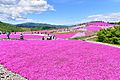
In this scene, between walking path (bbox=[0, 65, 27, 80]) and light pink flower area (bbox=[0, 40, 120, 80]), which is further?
walking path (bbox=[0, 65, 27, 80])

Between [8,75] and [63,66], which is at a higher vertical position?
[63,66]

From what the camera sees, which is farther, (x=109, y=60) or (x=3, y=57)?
(x=3, y=57)

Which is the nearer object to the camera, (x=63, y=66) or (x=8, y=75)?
(x=8, y=75)

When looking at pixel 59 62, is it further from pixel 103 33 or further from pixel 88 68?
pixel 103 33

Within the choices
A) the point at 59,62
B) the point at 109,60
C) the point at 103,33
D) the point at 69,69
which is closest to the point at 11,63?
the point at 59,62

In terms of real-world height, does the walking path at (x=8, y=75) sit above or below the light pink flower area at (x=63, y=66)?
below

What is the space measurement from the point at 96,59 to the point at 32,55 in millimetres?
6668

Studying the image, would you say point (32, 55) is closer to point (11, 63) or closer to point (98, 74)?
point (11, 63)

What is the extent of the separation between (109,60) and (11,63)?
28.3 ft

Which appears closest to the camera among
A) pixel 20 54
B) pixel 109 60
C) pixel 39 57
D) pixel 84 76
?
pixel 84 76

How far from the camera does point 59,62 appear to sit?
2480cm

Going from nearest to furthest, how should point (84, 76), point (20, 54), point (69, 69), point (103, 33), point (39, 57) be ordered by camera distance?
point (84, 76), point (69, 69), point (39, 57), point (20, 54), point (103, 33)

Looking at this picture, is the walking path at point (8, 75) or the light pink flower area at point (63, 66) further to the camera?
the walking path at point (8, 75)

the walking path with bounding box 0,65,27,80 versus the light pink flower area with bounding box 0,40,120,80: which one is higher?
the light pink flower area with bounding box 0,40,120,80
